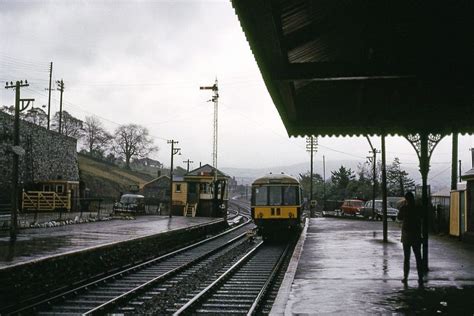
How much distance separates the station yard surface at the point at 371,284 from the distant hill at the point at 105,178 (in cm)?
5082

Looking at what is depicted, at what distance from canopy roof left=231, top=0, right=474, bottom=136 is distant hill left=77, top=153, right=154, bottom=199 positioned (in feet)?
179

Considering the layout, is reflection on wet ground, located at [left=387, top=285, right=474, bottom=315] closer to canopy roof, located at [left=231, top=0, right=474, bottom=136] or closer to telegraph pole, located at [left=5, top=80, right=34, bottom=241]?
canopy roof, located at [left=231, top=0, right=474, bottom=136]

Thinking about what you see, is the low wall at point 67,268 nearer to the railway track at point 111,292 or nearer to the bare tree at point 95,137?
the railway track at point 111,292

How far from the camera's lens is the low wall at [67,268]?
398 inches

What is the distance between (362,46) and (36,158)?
35.7 meters

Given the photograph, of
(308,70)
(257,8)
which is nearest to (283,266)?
(308,70)

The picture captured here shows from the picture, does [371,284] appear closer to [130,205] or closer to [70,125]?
[130,205]

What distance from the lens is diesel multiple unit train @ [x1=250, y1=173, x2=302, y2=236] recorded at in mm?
21766

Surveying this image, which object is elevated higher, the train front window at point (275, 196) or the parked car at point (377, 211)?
the train front window at point (275, 196)

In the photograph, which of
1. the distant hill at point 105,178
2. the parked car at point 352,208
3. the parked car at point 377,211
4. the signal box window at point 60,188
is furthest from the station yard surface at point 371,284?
the distant hill at point 105,178

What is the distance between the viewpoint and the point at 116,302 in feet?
31.3

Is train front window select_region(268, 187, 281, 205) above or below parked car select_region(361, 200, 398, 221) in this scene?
above

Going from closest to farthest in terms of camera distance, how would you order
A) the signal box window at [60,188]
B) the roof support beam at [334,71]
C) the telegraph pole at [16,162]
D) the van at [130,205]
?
the roof support beam at [334,71] < the telegraph pole at [16,162] < the van at [130,205] < the signal box window at [60,188]

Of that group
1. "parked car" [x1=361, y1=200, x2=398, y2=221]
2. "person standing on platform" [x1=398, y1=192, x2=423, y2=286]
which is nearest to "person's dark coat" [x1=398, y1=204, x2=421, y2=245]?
"person standing on platform" [x1=398, y1=192, x2=423, y2=286]
